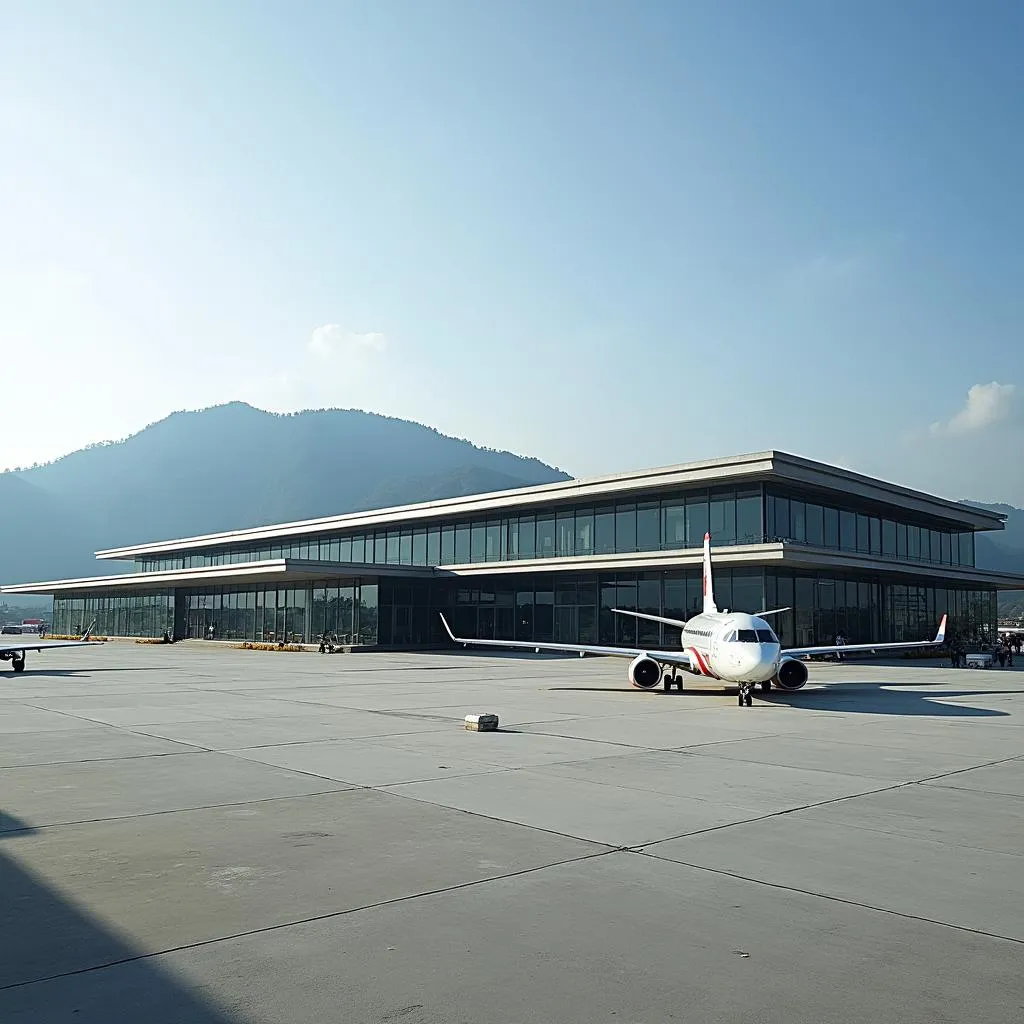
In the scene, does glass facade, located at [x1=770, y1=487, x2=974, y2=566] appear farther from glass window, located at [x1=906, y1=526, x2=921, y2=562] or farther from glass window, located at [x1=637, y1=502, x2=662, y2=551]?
glass window, located at [x1=637, y1=502, x2=662, y2=551]

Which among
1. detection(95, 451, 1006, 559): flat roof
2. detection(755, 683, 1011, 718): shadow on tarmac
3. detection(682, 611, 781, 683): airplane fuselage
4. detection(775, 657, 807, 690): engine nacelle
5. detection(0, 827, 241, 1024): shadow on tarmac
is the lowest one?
detection(755, 683, 1011, 718): shadow on tarmac

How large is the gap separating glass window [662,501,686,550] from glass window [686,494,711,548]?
373mm

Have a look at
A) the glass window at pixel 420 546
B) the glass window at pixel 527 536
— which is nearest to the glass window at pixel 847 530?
the glass window at pixel 527 536

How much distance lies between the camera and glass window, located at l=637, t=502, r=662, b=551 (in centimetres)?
5647

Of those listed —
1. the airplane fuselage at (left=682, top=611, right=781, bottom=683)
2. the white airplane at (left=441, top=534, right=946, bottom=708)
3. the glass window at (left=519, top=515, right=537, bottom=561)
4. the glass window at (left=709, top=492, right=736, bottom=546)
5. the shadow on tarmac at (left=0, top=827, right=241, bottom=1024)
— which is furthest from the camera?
the glass window at (left=519, top=515, right=537, bottom=561)

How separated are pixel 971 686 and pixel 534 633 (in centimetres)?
3364

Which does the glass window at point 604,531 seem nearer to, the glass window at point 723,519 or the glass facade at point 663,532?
the glass facade at point 663,532

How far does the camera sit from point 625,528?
5862cm

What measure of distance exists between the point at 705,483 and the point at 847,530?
12321mm

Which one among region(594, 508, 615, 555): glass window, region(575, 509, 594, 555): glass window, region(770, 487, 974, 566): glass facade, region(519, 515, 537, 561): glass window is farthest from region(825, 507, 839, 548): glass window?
region(519, 515, 537, 561): glass window

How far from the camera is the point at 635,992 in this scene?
630 cm

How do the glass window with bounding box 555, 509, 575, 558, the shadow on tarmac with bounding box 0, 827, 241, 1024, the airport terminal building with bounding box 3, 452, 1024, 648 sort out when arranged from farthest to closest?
1. the glass window with bounding box 555, 509, 575, 558
2. the airport terminal building with bounding box 3, 452, 1024, 648
3. the shadow on tarmac with bounding box 0, 827, 241, 1024

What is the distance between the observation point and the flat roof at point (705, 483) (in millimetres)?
49719

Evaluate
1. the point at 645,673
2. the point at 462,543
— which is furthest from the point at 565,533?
the point at 645,673
